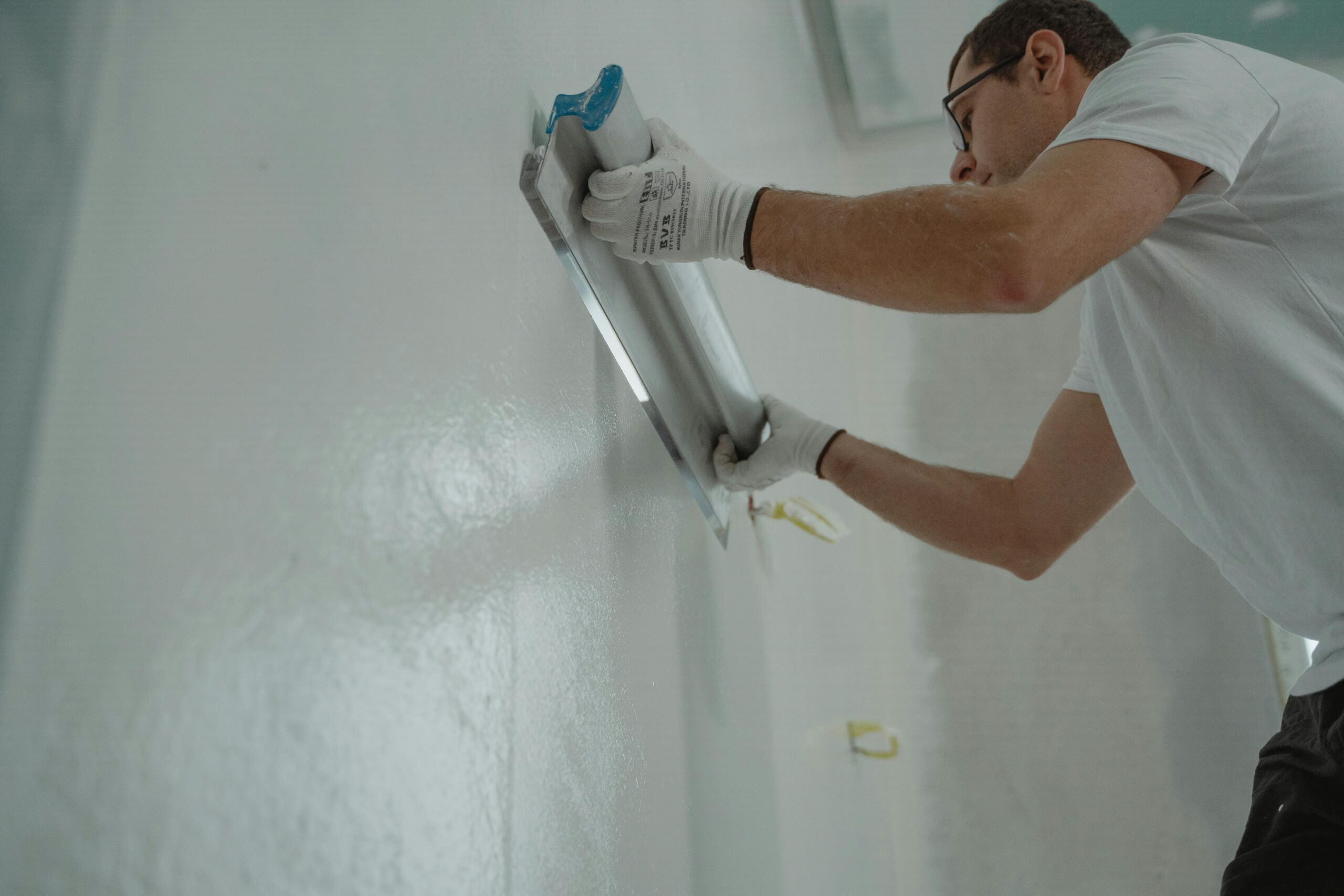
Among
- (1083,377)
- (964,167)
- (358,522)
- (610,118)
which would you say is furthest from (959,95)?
(358,522)

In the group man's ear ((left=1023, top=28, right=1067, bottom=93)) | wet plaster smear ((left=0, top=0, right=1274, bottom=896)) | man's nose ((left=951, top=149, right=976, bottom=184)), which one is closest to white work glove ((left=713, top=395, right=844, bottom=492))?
wet plaster smear ((left=0, top=0, right=1274, bottom=896))

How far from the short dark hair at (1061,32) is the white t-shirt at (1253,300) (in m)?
0.42

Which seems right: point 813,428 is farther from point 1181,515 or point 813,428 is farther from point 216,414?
point 216,414

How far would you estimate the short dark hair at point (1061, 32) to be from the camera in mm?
1331

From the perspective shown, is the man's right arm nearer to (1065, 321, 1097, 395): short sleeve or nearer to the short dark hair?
(1065, 321, 1097, 395): short sleeve

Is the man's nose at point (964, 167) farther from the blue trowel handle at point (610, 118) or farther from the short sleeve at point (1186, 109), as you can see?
the blue trowel handle at point (610, 118)

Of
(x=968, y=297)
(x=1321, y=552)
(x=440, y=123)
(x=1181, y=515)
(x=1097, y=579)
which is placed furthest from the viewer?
(x=1097, y=579)

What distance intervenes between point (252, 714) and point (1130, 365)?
44.9 inches

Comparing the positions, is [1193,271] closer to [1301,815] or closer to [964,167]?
[964,167]

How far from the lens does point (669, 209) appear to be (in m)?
0.81

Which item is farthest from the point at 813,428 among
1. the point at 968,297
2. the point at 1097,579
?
the point at 1097,579

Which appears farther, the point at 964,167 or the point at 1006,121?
the point at 964,167

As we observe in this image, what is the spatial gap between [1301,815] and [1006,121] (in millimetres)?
1024

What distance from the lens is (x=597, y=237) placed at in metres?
0.82
